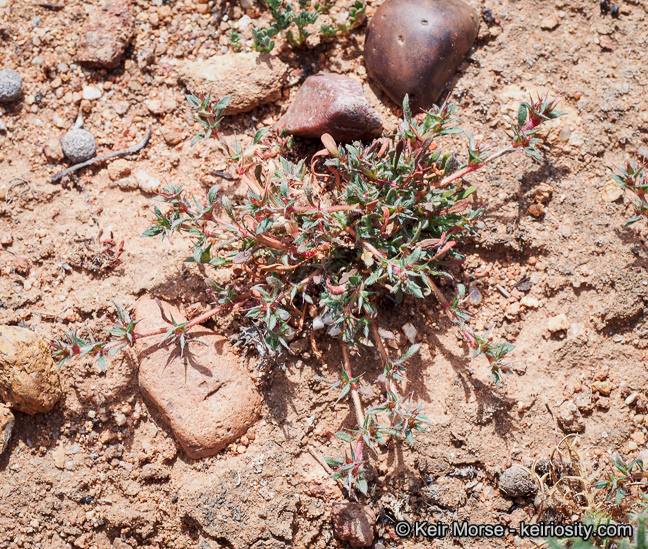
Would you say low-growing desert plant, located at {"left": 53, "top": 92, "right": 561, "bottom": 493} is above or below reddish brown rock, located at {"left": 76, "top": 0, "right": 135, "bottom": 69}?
below

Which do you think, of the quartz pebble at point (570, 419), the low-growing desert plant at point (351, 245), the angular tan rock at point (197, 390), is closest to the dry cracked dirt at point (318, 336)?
the quartz pebble at point (570, 419)

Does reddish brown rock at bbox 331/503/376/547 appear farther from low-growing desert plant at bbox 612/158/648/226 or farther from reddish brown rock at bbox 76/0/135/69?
reddish brown rock at bbox 76/0/135/69

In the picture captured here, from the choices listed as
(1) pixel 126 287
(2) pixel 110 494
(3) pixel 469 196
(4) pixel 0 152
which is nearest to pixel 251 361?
(1) pixel 126 287

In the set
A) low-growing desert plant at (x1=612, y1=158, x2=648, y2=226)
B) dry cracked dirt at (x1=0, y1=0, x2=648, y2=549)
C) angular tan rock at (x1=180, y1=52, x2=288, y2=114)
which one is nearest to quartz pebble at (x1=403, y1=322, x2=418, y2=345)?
dry cracked dirt at (x1=0, y1=0, x2=648, y2=549)

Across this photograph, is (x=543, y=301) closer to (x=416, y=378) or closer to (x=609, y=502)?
(x=416, y=378)

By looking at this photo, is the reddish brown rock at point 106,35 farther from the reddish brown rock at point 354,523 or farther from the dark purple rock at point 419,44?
the reddish brown rock at point 354,523

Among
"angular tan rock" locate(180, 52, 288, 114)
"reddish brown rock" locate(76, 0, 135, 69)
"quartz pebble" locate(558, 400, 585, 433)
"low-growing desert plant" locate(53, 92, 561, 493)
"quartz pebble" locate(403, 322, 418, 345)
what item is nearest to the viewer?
"low-growing desert plant" locate(53, 92, 561, 493)
